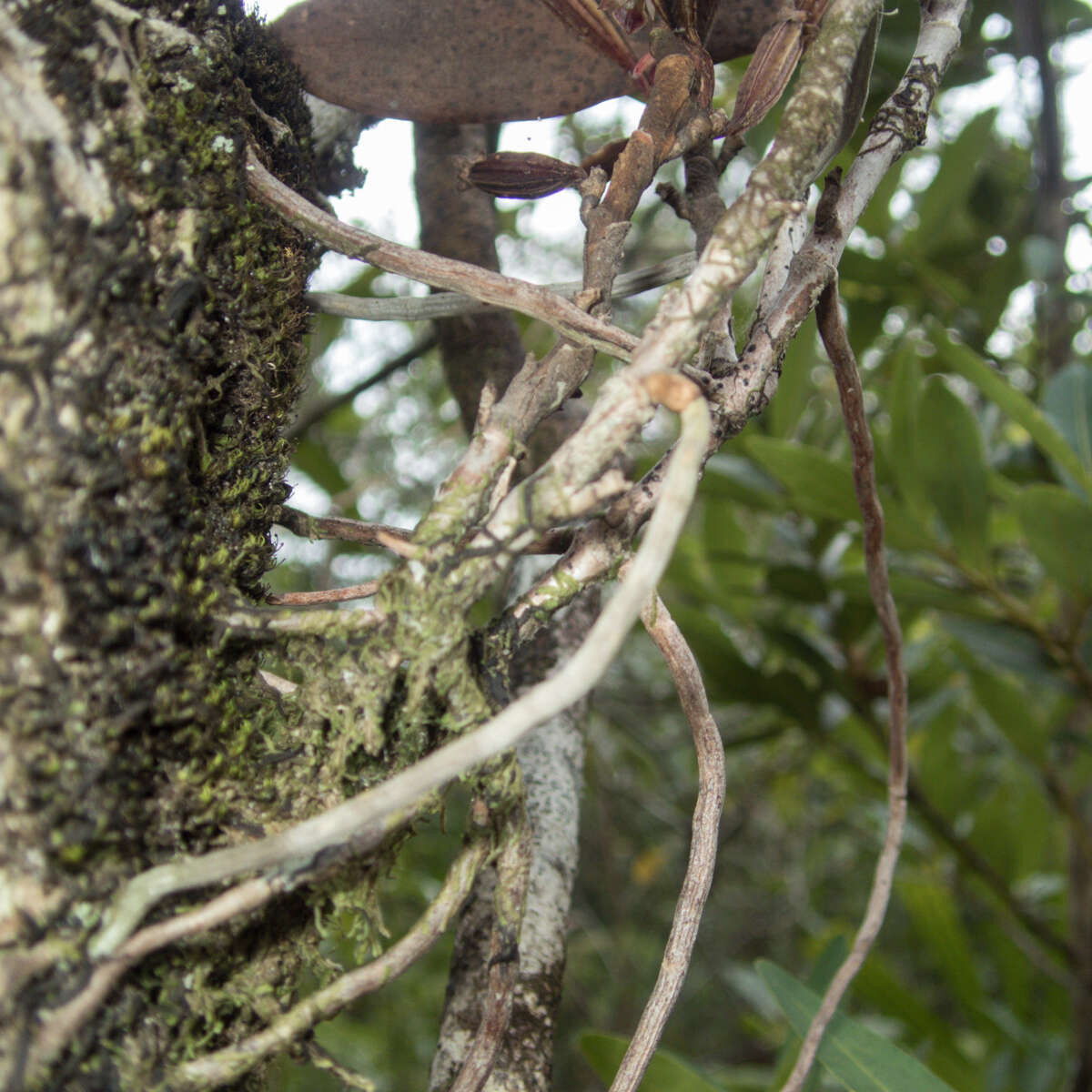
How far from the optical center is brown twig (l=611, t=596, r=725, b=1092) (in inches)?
14.1

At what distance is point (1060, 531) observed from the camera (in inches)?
29.8

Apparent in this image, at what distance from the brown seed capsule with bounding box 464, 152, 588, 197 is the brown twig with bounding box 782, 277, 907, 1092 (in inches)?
5.5

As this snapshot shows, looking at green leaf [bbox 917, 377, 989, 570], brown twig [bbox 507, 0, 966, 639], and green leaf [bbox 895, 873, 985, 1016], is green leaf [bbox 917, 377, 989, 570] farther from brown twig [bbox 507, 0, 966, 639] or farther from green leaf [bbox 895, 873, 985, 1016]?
green leaf [bbox 895, 873, 985, 1016]

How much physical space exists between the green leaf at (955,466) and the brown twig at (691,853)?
531 mm

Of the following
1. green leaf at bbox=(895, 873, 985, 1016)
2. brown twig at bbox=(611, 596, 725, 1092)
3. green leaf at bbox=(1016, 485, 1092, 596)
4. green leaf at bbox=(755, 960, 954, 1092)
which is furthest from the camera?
green leaf at bbox=(895, 873, 985, 1016)

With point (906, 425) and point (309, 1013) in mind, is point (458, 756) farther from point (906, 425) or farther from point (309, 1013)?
point (906, 425)

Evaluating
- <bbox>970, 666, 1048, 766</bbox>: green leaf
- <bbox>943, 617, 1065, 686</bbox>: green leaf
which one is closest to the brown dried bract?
<bbox>943, 617, 1065, 686</bbox>: green leaf

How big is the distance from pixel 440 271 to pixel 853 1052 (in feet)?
1.62

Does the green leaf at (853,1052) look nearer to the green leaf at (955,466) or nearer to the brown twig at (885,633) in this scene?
the brown twig at (885,633)

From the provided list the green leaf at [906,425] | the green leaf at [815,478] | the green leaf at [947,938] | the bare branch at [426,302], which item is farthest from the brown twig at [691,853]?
the green leaf at [947,938]

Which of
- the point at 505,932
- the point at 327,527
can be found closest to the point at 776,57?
the point at 327,527

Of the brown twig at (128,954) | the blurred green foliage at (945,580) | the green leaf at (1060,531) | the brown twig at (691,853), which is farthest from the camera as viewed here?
the blurred green foliage at (945,580)

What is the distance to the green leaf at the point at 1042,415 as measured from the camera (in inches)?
30.5

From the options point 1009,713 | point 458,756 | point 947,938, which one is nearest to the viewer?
point 458,756
